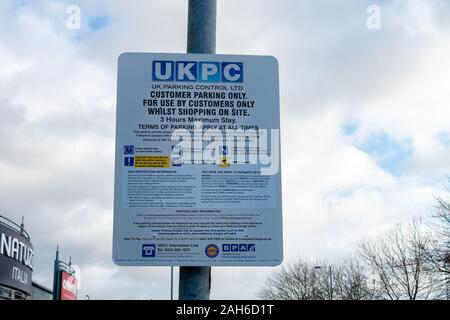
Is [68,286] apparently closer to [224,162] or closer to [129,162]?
[129,162]

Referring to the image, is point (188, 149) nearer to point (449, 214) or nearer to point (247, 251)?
point (247, 251)

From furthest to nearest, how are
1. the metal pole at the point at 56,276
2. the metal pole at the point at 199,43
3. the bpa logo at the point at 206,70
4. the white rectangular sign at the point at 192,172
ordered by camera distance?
the metal pole at the point at 56,276, the bpa logo at the point at 206,70, the metal pole at the point at 199,43, the white rectangular sign at the point at 192,172

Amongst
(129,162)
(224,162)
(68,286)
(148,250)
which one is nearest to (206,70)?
(224,162)

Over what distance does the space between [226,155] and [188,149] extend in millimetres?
210

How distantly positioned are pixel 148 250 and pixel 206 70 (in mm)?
1091

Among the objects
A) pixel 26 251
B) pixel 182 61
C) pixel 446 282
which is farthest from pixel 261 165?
pixel 446 282

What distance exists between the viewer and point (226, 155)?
3.72 m

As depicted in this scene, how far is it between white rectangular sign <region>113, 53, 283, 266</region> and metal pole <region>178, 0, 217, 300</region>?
5.4 inches

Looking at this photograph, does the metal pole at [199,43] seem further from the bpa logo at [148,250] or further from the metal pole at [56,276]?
the metal pole at [56,276]

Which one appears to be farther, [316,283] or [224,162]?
[316,283]

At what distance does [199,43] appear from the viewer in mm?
4078

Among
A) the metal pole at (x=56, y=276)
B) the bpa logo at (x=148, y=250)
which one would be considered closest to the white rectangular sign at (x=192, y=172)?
the bpa logo at (x=148, y=250)

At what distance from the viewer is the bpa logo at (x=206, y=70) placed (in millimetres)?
3926

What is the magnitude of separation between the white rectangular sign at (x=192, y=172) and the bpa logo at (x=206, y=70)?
1.0 inches
